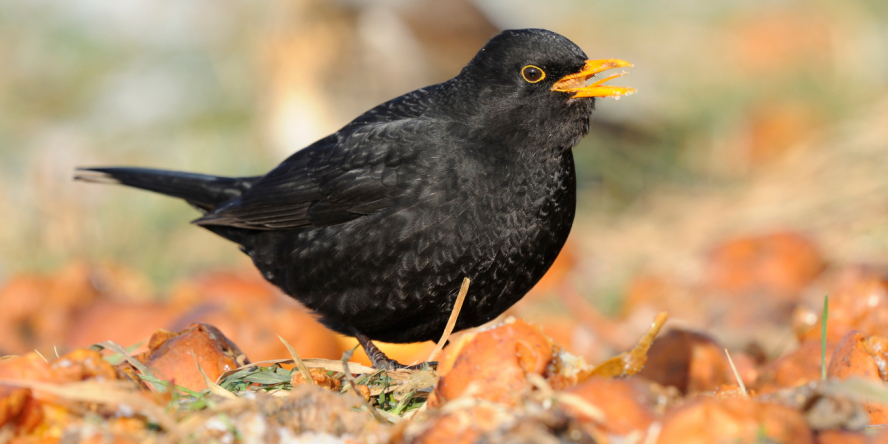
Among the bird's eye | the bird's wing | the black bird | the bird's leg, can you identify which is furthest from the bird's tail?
the bird's eye

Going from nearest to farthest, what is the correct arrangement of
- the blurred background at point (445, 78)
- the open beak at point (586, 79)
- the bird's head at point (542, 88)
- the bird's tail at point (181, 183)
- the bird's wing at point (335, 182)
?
the open beak at point (586, 79), the bird's head at point (542, 88), the bird's wing at point (335, 182), the bird's tail at point (181, 183), the blurred background at point (445, 78)

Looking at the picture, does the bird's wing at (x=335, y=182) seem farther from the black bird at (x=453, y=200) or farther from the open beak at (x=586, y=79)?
the open beak at (x=586, y=79)

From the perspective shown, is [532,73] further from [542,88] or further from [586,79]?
[586,79]

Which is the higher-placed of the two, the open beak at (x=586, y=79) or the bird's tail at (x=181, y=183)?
the open beak at (x=586, y=79)

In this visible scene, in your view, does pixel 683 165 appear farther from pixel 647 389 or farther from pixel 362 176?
pixel 647 389

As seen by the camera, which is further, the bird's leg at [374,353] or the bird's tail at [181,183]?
the bird's tail at [181,183]

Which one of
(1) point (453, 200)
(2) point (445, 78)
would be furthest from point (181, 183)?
(2) point (445, 78)

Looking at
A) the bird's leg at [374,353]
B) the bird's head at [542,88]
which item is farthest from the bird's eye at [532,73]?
the bird's leg at [374,353]

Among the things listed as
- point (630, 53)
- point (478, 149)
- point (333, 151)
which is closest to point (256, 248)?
point (333, 151)
